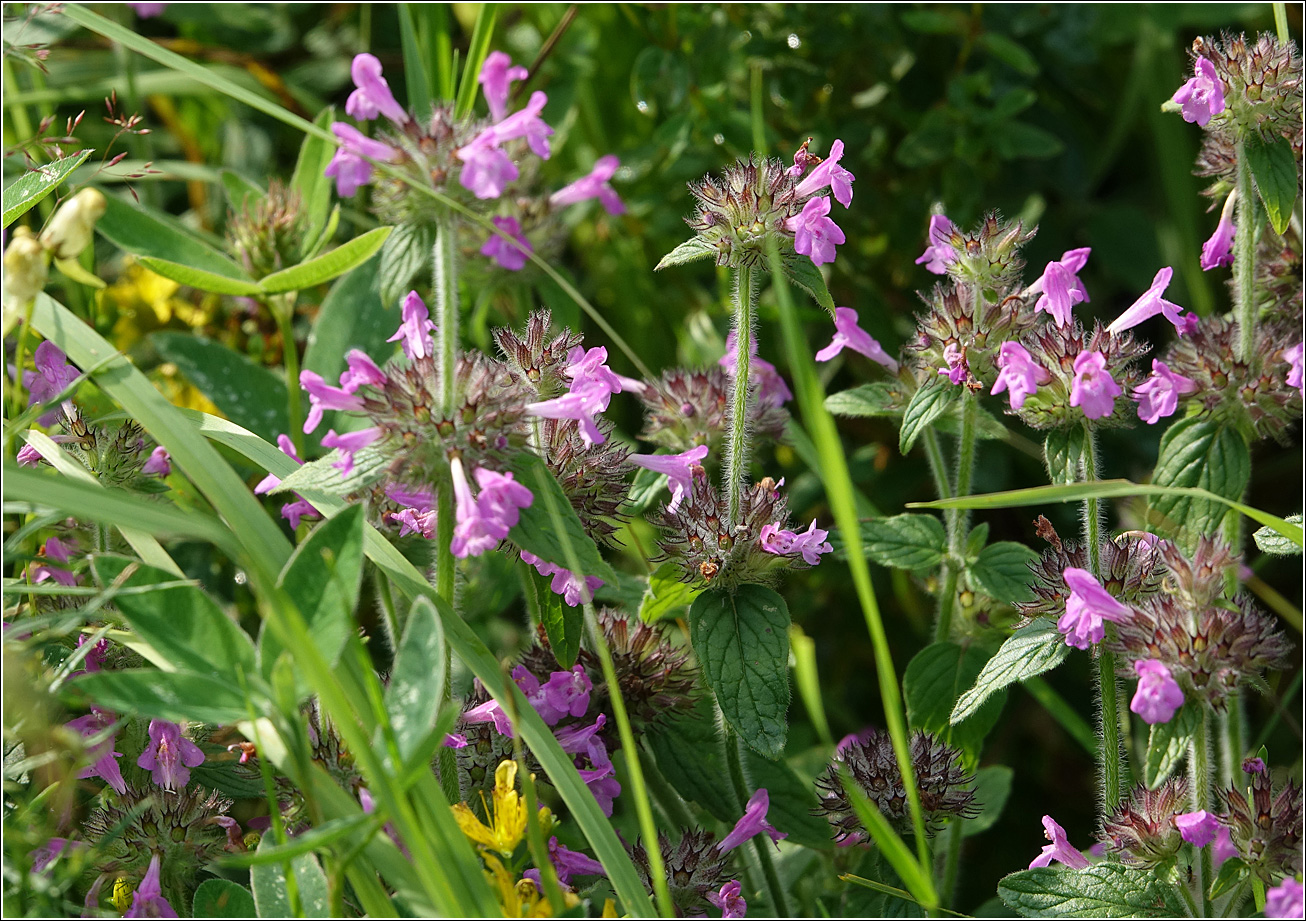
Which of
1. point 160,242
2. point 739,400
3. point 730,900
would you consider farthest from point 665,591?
point 160,242

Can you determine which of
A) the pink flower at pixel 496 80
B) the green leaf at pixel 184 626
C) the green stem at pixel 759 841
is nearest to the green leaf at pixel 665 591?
the green stem at pixel 759 841

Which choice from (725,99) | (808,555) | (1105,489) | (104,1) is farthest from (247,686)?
(104,1)

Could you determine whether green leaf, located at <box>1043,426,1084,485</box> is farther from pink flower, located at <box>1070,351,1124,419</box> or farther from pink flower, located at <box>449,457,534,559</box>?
pink flower, located at <box>449,457,534,559</box>

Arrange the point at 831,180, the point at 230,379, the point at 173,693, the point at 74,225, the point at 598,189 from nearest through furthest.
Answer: the point at 173,693
the point at 74,225
the point at 831,180
the point at 598,189
the point at 230,379

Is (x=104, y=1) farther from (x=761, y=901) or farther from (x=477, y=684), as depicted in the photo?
(x=761, y=901)

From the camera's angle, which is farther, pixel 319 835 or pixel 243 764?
pixel 243 764

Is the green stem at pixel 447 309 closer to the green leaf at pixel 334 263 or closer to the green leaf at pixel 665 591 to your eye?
the green leaf at pixel 334 263

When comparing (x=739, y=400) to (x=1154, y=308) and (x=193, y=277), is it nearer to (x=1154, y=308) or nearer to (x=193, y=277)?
(x=1154, y=308)
